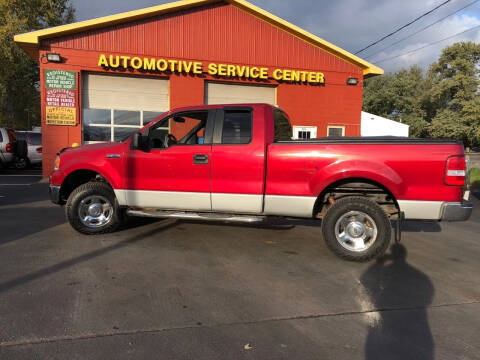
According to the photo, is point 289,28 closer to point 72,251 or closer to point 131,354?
point 72,251

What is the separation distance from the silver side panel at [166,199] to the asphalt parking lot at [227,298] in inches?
21.6

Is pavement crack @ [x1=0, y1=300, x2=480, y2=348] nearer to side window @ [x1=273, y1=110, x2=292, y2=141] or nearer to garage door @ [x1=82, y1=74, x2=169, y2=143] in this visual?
side window @ [x1=273, y1=110, x2=292, y2=141]

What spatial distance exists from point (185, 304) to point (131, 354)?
0.78 m

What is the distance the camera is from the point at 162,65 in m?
11.6

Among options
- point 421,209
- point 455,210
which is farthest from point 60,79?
point 455,210

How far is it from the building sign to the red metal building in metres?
0.04

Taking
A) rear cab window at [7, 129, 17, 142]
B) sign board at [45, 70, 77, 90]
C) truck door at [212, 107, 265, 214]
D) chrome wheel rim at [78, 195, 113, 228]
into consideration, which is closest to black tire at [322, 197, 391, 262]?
truck door at [212, 107, 265, 214]

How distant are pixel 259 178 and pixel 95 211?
8.73 feet

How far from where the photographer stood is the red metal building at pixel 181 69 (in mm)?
11023

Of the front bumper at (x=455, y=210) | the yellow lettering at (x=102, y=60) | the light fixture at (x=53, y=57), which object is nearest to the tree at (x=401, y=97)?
the yellow lettering at (x=102, y=60)

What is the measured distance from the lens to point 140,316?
2.76 metres

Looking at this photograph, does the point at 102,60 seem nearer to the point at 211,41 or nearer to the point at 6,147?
the point at 211,41

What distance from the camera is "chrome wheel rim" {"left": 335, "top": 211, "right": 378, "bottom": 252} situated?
164 inches

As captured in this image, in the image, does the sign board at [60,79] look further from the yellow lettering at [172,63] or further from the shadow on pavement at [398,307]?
the shadow on pavement at [398,307]
